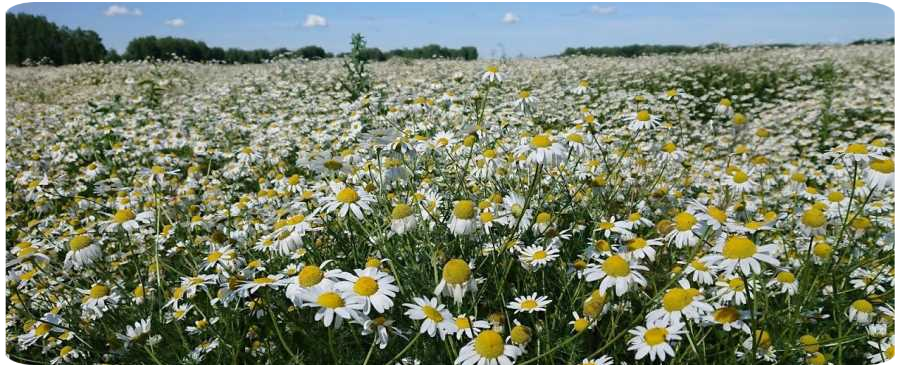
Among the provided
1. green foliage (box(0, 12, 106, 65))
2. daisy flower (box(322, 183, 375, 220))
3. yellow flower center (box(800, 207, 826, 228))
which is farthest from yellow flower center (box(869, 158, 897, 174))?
green foliage (box(0, 12, 106, 65))

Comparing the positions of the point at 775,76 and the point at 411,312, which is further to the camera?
the point at 775,76

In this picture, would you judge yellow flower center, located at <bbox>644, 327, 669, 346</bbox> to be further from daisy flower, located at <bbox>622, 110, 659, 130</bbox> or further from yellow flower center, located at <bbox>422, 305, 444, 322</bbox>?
daisy flower, located at <bbox>622, 110, 659, 130</bbox>

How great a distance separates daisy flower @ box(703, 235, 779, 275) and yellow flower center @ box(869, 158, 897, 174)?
85cm

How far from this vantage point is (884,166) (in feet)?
6.64

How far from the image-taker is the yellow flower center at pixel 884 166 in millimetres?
2010

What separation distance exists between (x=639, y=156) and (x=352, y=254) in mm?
2579

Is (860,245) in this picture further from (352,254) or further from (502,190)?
(352,254)

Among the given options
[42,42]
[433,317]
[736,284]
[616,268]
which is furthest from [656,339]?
[42,42]

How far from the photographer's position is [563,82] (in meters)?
10.7

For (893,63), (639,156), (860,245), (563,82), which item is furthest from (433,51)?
(860,245)

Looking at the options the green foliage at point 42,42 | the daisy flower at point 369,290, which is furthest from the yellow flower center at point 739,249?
the green foliage at point 42,42

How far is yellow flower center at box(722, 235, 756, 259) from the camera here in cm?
156

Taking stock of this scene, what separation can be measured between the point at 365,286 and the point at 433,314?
24 centimetres

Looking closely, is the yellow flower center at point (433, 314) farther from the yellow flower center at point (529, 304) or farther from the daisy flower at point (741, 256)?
the daisy flower at point (741, 256)
